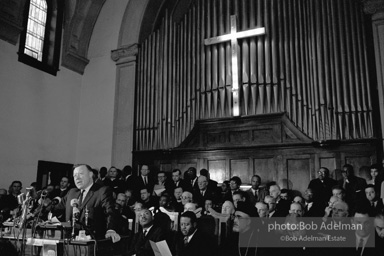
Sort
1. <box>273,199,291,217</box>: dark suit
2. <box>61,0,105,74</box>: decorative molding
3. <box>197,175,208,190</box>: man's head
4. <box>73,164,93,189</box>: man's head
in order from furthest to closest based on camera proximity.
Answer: <box>61,0,105,74</box>: decorative molding < <box>197,175,208,190</box>: man's head < <box>273,199,291,217</box>: dark suit < <box>73,164,93,189</box>: man's head

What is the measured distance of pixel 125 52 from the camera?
9.93m

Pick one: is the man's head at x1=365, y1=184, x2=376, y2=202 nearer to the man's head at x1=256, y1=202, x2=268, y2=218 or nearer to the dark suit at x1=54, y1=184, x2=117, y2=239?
the man's head at x1=256, y1=202, x2=268, y2=218

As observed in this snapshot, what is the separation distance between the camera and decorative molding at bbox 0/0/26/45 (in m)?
8.23

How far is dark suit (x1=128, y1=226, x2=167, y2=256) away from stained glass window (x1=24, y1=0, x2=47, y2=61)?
621 cm

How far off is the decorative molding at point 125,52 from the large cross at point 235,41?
1997 mm

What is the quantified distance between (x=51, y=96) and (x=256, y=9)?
5291 millimetres

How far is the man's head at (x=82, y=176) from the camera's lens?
405cm

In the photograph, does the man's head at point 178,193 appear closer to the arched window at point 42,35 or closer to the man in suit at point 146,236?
the man in suit at point 146,236

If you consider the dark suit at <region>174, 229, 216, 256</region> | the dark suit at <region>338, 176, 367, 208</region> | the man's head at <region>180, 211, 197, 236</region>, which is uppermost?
the dark suit at <region>338, 176, 367, 208</region>

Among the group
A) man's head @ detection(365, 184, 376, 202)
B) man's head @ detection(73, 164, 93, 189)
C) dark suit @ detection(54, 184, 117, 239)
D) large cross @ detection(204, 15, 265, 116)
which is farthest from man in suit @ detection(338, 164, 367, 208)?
man's head @ detection(73, 164, 93, 189)

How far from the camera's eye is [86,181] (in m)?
4.11

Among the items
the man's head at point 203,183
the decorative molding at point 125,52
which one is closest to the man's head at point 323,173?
the man's head at point 203,183

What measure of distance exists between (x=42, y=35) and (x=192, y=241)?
24.2 ft

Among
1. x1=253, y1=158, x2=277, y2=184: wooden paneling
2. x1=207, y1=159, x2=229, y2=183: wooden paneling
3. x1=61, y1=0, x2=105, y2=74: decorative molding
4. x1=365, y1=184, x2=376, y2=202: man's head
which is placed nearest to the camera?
x1=365, y1=184, x2=376, y2=202: man's head
